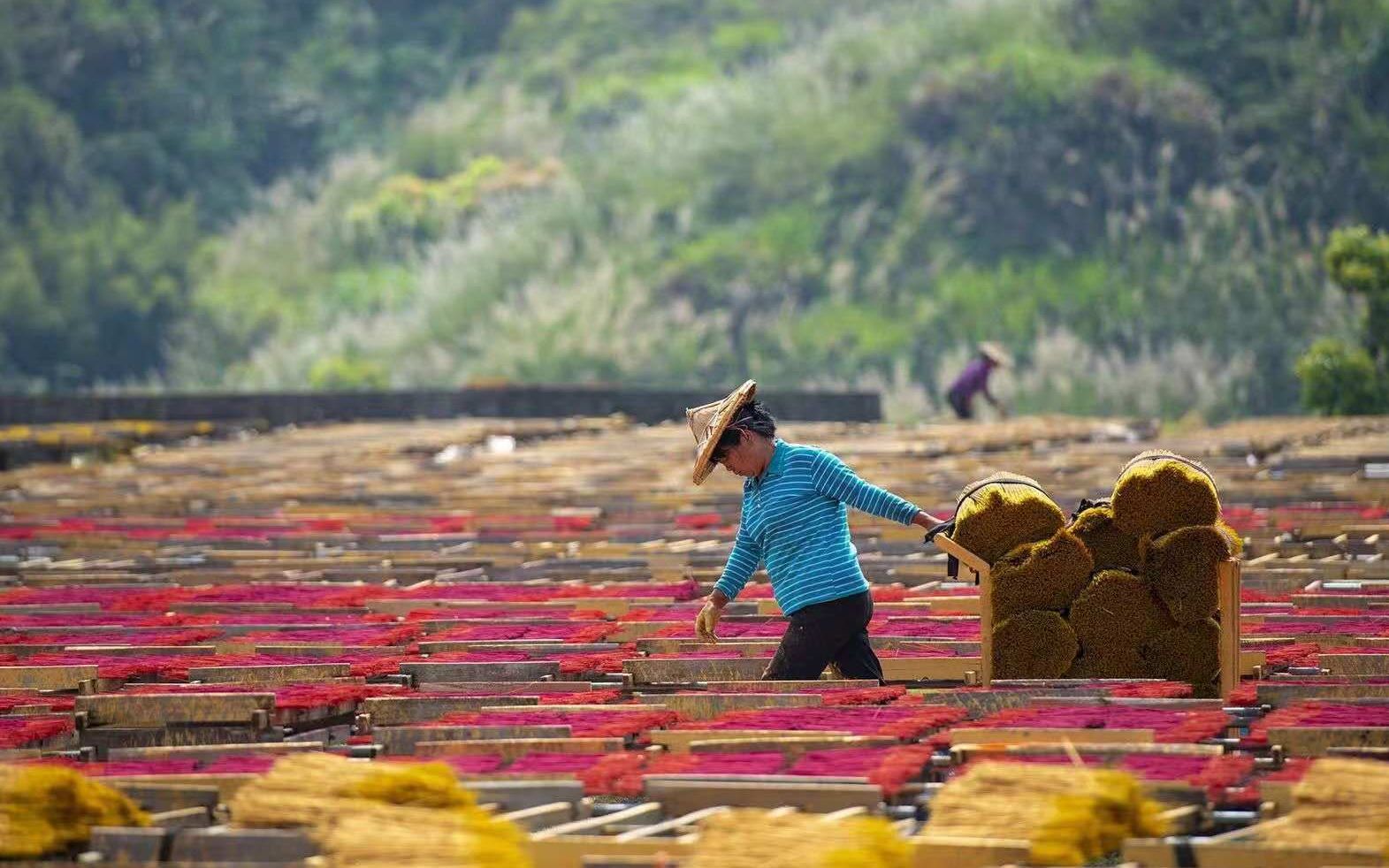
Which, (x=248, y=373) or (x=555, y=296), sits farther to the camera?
(x=248, y=373)

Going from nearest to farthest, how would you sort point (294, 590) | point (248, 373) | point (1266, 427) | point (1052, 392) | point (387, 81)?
point (294, 590) < point (1266, 427) < point (1052, 392) < point (248, 373) < point (387, 81)

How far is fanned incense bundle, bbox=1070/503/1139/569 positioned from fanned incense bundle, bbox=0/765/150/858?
374 cm

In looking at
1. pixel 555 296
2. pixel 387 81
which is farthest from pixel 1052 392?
pixel 387 81

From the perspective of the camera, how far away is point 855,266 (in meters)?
45.1

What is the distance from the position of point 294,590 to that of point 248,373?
37.5 metres

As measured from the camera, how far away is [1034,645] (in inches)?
337

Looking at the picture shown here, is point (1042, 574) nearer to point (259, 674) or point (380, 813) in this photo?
point (259, 674)

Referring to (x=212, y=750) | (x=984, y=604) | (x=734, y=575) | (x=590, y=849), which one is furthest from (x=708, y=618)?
(x=590, y=849)

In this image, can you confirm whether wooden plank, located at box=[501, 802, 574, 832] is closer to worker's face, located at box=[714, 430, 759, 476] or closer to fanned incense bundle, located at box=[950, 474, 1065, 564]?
worker's face, located at box=[714, 430, 759, 476]

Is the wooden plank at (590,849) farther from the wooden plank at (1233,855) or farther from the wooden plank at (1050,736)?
the wooden plank at (1050,736)

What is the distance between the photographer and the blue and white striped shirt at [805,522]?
8.70 metres

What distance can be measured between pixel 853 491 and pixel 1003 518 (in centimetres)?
54

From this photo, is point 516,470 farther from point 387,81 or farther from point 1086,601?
point 387,81

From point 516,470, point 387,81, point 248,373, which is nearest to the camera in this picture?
point 516,470
